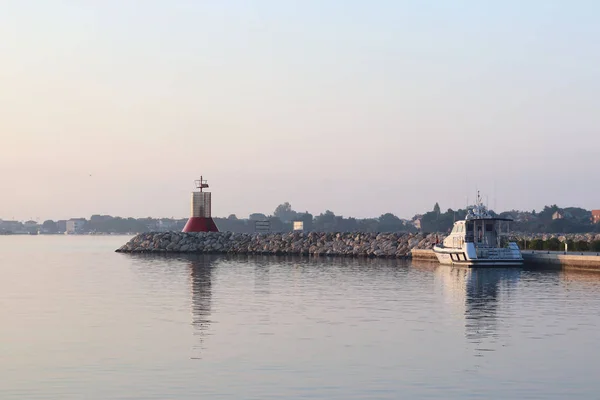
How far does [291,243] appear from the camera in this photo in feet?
330

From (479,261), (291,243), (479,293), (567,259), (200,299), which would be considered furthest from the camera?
(291,243)

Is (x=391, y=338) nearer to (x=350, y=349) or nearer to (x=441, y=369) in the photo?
(x=350, y=349)

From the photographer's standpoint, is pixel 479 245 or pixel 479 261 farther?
pixel 479 245

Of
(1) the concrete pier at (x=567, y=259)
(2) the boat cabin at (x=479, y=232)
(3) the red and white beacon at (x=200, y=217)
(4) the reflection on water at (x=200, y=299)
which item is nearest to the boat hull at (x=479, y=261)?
(2) the boat cabin at (x=479, y=232)

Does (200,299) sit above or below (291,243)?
below

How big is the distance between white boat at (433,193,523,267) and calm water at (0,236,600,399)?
13844 mm

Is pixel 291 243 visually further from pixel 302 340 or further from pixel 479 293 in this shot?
pixel 302 340

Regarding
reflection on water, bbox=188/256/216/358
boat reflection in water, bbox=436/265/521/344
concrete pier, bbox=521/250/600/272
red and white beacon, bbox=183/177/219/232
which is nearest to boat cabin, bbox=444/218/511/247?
boat reflection in water, bbox=436/265/521/344

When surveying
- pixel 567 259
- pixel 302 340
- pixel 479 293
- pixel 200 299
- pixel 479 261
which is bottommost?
pixel 302 340

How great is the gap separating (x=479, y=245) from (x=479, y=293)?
76.2 ft

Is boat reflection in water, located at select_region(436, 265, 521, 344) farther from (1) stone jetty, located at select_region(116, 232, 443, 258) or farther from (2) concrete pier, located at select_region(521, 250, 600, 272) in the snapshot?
(1) stone jetty, located at select_region(116, 232, 443, 258)

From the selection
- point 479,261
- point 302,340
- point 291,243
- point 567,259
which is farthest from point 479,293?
point 291,243

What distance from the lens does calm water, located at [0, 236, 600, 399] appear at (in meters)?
20.7

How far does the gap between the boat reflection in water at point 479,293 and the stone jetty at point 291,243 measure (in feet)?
70.5
